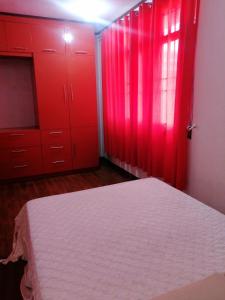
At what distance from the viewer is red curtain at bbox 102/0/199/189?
7.25 feet

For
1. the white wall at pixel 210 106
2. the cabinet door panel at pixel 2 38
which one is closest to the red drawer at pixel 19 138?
the cabinet door panel at pixel 2 38

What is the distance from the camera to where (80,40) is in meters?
3.53

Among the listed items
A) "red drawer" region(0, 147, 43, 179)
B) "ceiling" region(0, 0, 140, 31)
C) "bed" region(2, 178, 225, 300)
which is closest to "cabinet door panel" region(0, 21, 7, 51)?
"ceiling" region(0, 0, 140, 31)

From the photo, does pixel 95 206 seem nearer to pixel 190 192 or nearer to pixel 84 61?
pixel 190 192

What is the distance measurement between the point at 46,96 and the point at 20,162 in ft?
3.62

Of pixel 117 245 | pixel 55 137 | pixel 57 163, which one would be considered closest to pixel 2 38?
pixel 55 137

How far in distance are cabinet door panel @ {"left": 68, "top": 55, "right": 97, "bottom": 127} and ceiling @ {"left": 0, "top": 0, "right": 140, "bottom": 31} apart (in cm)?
60

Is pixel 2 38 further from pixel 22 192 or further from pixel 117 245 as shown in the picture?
pixel 117 245

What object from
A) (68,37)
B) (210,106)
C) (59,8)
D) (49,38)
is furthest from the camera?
(68,37)

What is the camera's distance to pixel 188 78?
2201mm

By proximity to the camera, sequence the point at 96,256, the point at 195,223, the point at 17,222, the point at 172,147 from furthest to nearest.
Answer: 1. the point at 172,147
2. the point at 17,222
3. the point at 195,223
4. the point at 96,256

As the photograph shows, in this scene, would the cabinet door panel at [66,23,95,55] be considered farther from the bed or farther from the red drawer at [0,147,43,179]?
the bed

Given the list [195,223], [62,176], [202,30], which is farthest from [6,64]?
[195,223]

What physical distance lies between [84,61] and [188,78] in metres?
1.97
